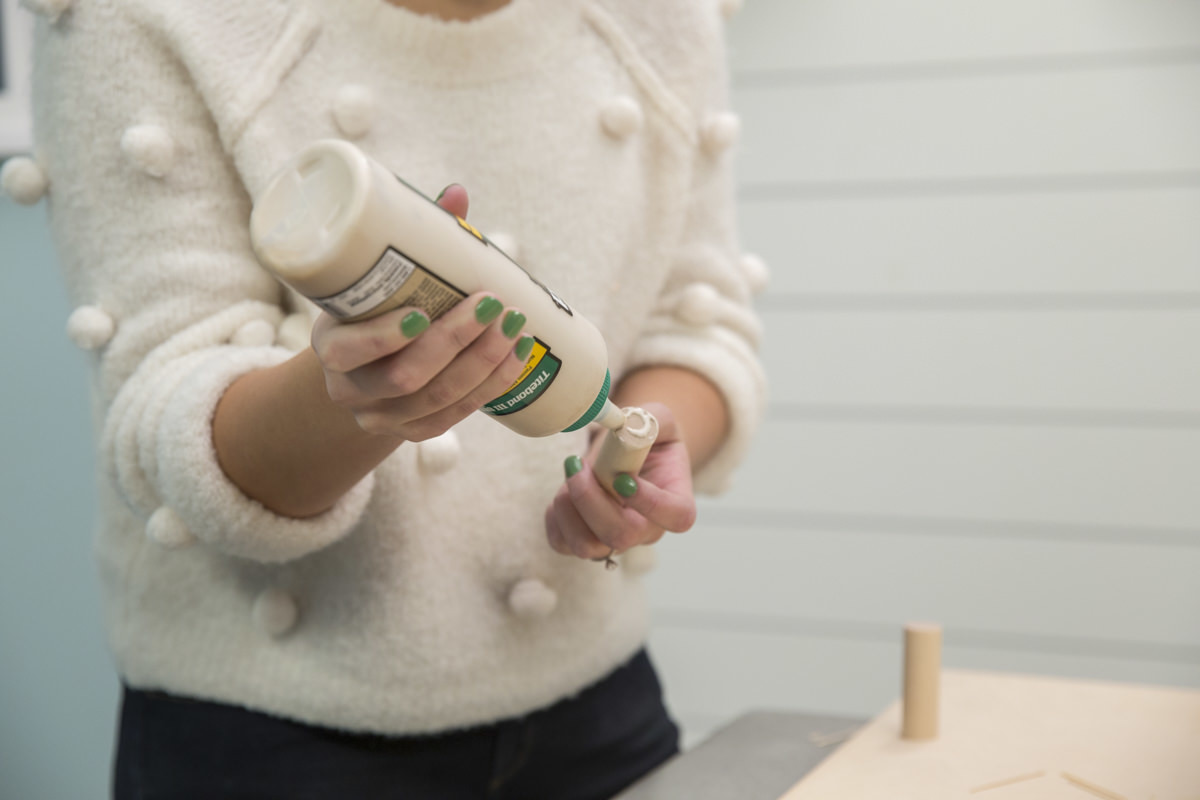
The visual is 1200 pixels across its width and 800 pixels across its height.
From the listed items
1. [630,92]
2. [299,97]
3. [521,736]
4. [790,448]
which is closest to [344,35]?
→ [299,97]

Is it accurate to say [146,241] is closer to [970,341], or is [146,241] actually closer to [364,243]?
[364,243]

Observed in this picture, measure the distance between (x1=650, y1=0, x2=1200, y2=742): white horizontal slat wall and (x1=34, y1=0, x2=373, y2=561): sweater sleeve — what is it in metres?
1.00

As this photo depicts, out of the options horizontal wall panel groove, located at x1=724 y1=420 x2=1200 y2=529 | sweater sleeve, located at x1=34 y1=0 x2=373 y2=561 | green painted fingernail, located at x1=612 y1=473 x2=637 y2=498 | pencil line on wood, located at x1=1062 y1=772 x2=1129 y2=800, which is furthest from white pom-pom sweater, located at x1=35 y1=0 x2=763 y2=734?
horizontal wall panel groove, located at x1=724 y1=420 x2=1200 y2=529

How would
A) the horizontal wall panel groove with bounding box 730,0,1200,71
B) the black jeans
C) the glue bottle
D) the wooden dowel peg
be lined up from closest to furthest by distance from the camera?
the glue bottle → the black jeans → the wooden dowel peg → the horizontal wall panel groove with bounding box 730,0,1200,71

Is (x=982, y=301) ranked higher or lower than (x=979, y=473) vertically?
higher

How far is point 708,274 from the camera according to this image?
0.67m

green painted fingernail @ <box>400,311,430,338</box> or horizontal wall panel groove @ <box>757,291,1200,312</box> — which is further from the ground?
green painted fingernail @ <box>400,311,430,338</box>

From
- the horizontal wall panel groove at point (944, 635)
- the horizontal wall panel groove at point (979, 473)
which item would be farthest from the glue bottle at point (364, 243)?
the horizontal wall panel groove at point (944, 635)

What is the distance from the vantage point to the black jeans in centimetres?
56

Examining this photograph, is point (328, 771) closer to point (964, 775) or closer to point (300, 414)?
point (300, 414)

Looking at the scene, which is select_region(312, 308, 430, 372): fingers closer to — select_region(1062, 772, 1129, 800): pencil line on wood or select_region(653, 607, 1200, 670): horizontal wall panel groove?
select_region(1062, 772, 1129, 800): pencil line on wood

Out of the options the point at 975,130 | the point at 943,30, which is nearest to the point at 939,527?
the point at 975,130

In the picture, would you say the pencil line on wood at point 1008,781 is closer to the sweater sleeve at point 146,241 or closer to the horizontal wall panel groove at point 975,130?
the sweater sleeve at point 146,241

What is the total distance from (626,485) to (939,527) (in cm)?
104
